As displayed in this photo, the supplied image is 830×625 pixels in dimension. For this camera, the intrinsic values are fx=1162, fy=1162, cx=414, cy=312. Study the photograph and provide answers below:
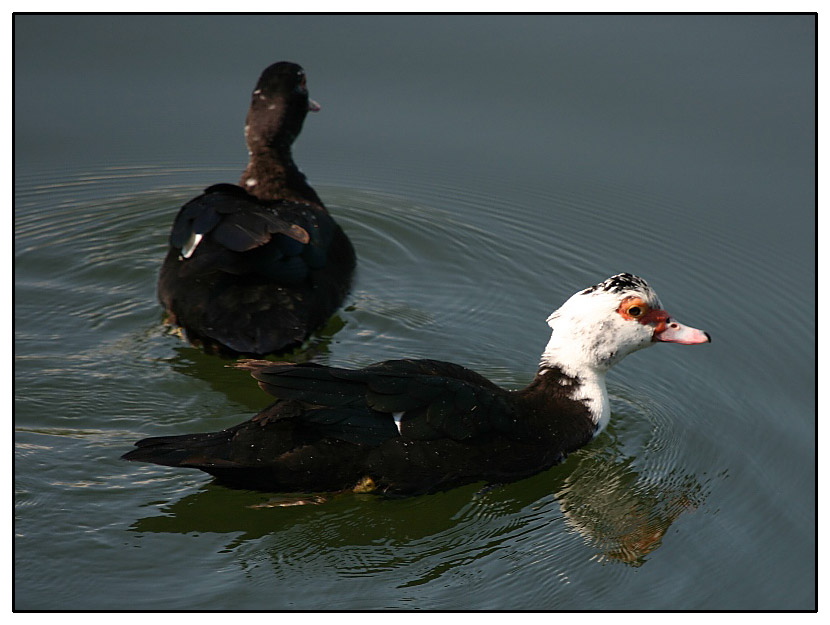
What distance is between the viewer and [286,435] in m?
5.64

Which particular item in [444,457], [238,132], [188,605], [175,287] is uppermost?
[238,132]

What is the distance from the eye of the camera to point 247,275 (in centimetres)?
697

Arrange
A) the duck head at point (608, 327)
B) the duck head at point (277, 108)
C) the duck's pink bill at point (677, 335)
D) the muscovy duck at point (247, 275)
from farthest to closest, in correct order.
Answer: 1. the duck head at point (277, 108)
2. the muscovy duck at point (247, 275)
3. the duck's pink bill at point (677, 335)
4. the duck head at point (608, 327)

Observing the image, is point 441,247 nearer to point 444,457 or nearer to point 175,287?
point 175,287

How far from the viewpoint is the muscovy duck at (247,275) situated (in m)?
6.78

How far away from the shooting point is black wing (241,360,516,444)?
562cm

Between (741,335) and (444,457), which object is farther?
(741,335)

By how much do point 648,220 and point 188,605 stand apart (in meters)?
4.93

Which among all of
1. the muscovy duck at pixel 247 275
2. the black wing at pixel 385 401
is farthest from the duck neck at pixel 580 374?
the muscovy duck at pixel 247 275

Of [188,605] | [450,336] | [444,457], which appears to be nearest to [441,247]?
[450,336]

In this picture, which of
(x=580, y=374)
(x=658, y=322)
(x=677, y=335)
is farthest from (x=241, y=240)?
(x=677, y=335)

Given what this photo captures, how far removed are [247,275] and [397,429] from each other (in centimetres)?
175

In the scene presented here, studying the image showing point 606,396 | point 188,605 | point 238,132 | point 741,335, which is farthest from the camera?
point 238,132

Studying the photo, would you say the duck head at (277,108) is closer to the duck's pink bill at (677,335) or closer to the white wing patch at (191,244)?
the white wing patch at (191,244)
